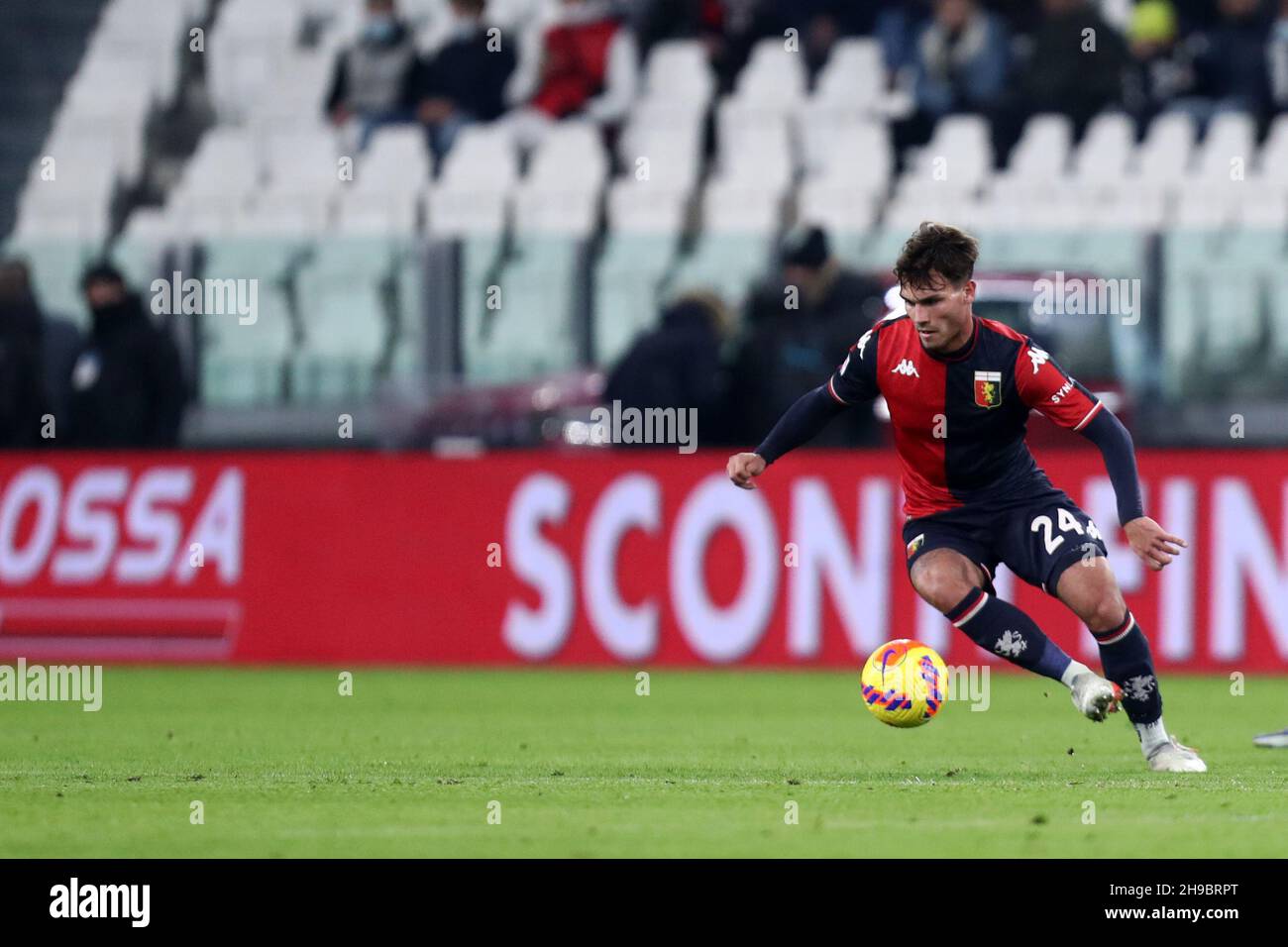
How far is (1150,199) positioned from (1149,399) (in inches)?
78.9

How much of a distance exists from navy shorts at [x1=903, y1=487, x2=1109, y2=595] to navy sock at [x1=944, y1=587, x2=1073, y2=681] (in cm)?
15

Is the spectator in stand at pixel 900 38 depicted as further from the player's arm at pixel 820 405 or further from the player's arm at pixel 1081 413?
the player's arm at pixel 1081 413

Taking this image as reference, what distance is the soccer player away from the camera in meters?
8.45

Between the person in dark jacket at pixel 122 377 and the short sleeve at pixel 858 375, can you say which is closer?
the short sleeve at pixel 858 375

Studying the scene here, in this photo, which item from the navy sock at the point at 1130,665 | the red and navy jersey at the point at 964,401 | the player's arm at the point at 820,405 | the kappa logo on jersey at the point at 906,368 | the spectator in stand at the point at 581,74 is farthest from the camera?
the spectator in stand at the point at 581,74

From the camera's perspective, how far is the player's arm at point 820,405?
8.92m

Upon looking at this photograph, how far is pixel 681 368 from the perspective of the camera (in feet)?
49.0

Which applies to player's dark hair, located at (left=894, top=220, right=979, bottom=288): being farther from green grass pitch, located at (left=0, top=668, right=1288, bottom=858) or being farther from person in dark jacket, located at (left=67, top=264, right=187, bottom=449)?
person in dark jacket, located at (left=67, top=264, right=187, bottom=449)

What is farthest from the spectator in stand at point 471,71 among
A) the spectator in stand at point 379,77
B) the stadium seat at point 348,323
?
the stadium seat at point 348,323

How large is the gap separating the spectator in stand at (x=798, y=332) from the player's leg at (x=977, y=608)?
19.6 ft

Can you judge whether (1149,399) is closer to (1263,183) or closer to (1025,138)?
(1263,183)

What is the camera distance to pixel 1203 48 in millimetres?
18516

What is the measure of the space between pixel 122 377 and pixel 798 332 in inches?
167
